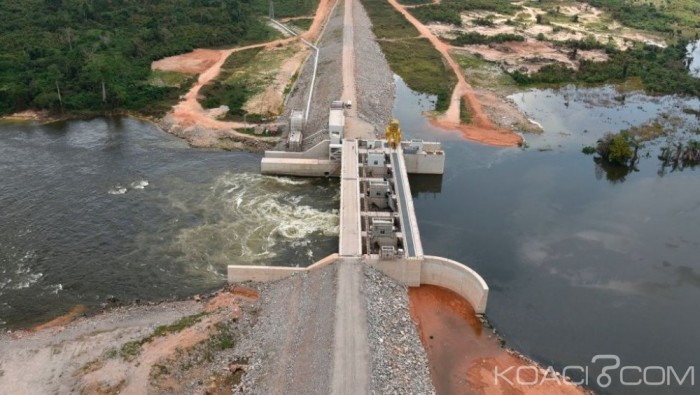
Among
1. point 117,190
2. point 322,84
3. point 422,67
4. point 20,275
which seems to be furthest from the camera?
point 422,67

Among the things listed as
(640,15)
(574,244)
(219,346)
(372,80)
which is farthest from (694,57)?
(219,346)

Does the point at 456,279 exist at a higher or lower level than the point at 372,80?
lower

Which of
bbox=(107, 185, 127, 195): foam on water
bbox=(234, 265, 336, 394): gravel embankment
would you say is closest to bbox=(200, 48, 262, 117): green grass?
bbox=(107, 185, 127, 195): foam on water

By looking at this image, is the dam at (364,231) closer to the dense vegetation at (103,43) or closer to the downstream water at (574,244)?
the downstream water at (574,244)

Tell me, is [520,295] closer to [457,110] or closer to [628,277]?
[628,277]

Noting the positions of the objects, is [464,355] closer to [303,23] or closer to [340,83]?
[340,83]

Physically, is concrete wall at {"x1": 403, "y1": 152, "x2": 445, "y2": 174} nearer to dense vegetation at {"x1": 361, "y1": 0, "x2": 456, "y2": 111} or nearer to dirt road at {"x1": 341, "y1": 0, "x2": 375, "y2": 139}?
dirt road at {"x1": 341, "y1": 0, "x2": 375, "y2": 139}

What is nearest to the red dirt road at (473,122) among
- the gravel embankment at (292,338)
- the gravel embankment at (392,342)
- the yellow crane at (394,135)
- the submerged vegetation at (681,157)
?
the yellow crane at (394,135)
